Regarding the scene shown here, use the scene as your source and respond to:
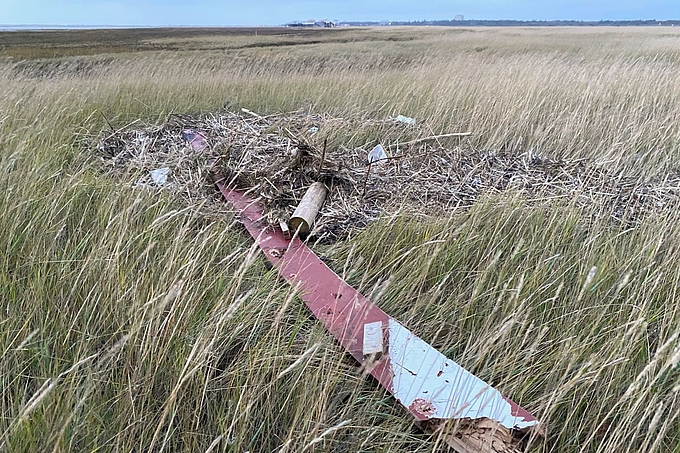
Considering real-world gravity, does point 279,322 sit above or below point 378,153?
below

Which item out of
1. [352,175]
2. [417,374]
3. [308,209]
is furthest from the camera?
[352,175]

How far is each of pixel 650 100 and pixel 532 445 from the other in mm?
6214

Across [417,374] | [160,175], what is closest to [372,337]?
[417,374]

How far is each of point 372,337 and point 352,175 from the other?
1996mm

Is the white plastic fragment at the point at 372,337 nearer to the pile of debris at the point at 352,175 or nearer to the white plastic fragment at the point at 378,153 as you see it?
the pile of debris at the point at 352,175

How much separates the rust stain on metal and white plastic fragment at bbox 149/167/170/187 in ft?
4.80

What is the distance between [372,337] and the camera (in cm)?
168

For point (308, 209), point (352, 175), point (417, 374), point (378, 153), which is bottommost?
point (417, 374)

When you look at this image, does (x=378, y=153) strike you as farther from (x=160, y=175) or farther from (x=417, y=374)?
(x=417, y=374)

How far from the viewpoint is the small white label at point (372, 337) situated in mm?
1623

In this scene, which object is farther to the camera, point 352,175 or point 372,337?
point 352,175

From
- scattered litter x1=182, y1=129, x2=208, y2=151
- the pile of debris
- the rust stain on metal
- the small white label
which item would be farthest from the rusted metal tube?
scattered litter x1=182, y1=129, x2=208, y2=151

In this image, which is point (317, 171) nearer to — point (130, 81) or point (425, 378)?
point (425, 378)

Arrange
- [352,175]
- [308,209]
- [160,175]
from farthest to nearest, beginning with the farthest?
1. [352,175]
2. [160,175]
3. [308,209]
